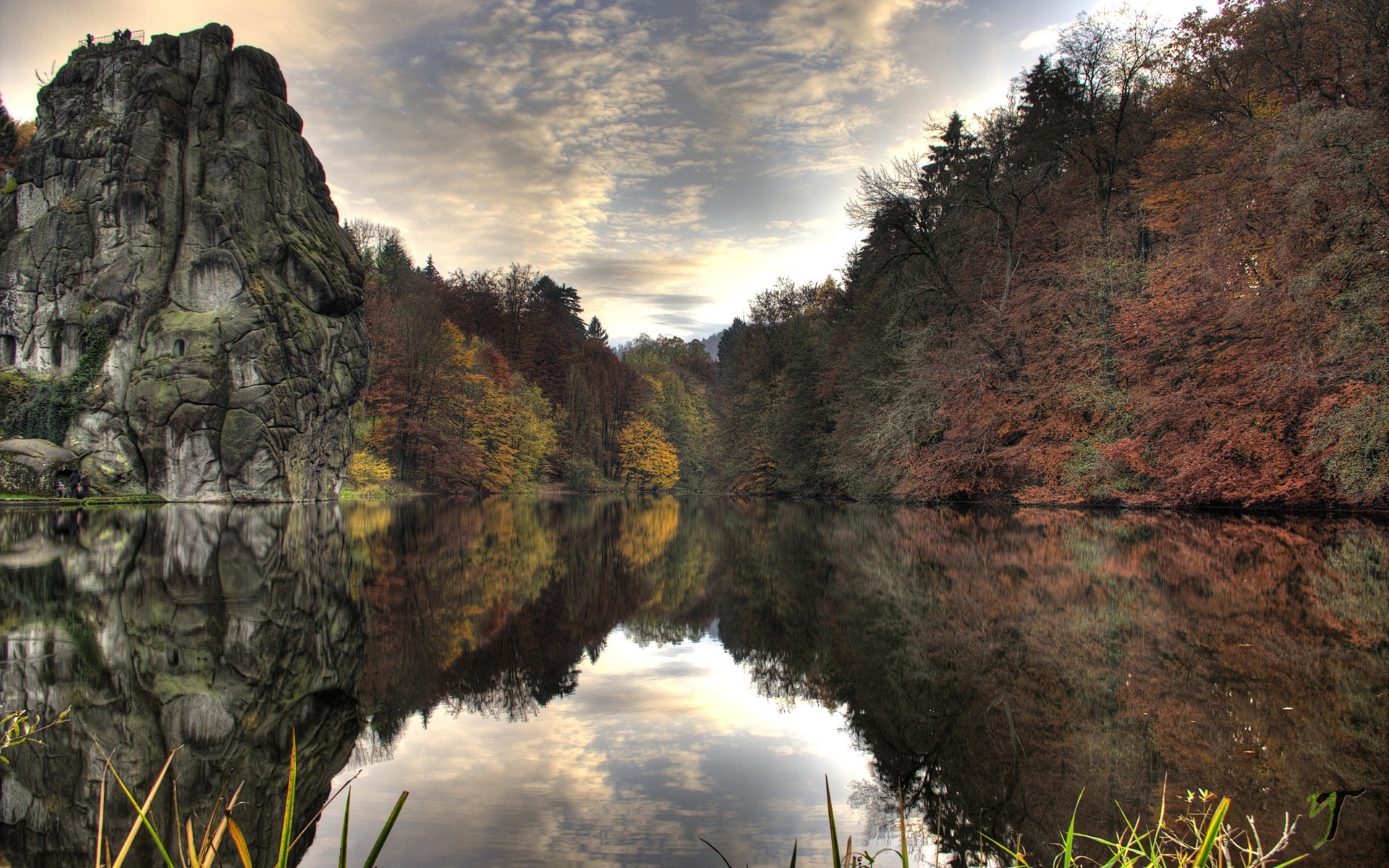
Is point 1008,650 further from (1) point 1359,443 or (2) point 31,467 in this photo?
(2) point 31,467

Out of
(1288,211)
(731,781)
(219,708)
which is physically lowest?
(731,781)

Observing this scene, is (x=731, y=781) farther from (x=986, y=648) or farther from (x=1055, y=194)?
(x=1055, y=194)

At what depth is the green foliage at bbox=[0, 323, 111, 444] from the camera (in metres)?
31.8

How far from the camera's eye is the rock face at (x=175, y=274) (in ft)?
105

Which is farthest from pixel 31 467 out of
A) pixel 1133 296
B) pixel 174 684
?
pixel 1133 296

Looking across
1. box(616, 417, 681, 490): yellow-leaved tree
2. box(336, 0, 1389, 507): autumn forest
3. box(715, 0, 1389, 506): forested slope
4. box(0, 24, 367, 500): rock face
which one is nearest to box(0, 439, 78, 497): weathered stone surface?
box(0, 24, 367, 500): rock face

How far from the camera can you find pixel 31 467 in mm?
30469

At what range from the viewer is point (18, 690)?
4938 mm

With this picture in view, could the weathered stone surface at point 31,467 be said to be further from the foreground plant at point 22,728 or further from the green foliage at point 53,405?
the foreground plant at point 22,728

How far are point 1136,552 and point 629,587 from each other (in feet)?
26.7

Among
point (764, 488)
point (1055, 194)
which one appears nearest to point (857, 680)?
point (1055, 194)

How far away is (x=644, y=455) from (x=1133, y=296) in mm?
47814

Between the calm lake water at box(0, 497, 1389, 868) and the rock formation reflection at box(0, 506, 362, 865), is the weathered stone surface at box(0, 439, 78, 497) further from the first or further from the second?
the calm lake water at box(0, 497, 1389, 868)

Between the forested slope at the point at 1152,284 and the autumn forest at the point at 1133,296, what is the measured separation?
0.26 feet
